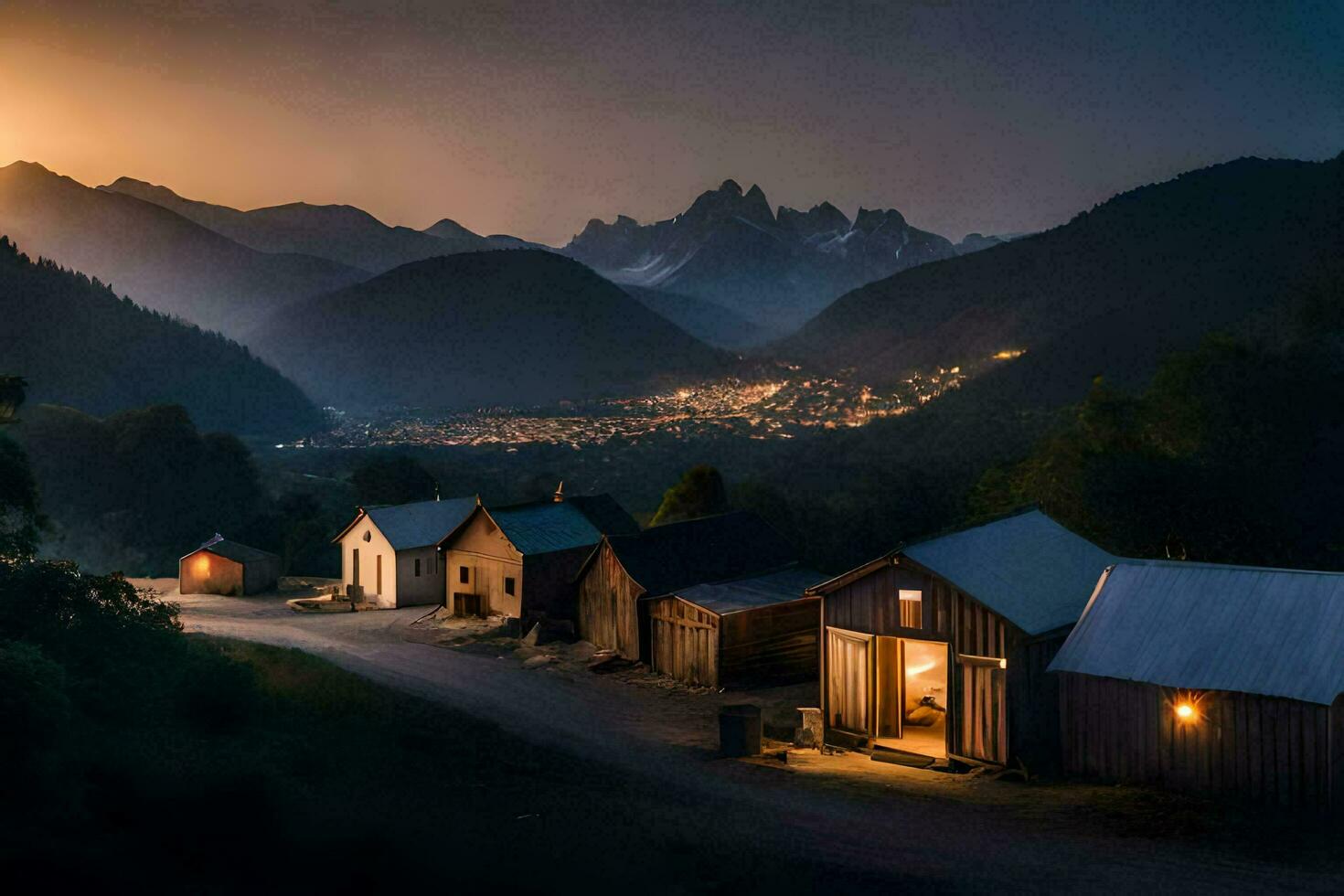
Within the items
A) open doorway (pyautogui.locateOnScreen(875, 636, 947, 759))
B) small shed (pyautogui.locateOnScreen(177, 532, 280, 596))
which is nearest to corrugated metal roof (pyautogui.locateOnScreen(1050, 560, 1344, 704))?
open doorway (pyautogui.locateOnScreen(875, 636, 947, 759))

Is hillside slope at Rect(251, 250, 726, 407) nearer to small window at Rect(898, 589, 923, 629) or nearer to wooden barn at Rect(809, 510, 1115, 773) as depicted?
wooden barn at Rect(809, 510, 1115, 773)

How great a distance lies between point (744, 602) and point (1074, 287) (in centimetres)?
8545

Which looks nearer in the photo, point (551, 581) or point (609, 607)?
point (609, 607)

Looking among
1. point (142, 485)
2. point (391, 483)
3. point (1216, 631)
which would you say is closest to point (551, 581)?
point (1216, 631)

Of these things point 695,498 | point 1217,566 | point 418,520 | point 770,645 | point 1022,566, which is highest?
point 695,498

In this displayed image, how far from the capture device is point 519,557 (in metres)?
39.7

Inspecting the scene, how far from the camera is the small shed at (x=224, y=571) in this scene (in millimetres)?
48938

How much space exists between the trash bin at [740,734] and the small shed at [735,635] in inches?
301

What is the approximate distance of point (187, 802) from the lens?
48.4ft

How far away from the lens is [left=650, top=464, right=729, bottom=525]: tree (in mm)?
50062

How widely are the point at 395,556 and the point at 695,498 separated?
44.4ft

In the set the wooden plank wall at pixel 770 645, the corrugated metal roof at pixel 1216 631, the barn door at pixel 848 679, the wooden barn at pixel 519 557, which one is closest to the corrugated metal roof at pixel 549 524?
the wooden barn at pixel 519 557

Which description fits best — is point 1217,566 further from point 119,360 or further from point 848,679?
point 119,360

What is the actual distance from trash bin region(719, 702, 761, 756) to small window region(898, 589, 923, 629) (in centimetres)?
381
